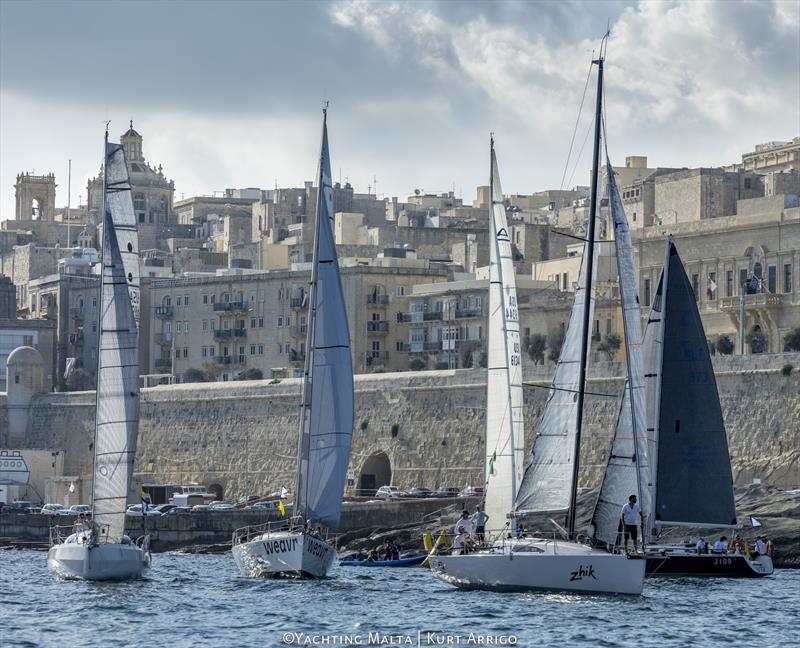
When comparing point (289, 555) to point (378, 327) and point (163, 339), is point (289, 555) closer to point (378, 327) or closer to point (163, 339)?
point (378, 327)

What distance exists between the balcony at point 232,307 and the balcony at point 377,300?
5.88 m

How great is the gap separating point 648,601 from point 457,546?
3.54 metres

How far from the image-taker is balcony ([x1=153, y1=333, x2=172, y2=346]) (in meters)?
94.8

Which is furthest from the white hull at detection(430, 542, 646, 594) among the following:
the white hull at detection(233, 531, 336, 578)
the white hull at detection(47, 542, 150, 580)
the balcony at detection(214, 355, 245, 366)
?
the balcony at detection(214, 355, 245, 366)

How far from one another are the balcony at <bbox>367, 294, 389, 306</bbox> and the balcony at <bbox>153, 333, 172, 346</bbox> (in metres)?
10.3

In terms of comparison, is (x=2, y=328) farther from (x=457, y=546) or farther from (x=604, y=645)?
(x=604, y=645)

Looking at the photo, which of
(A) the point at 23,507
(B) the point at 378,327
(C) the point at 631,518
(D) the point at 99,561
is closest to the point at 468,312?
(B) the point at 378,327

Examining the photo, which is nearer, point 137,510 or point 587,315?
point 587,315

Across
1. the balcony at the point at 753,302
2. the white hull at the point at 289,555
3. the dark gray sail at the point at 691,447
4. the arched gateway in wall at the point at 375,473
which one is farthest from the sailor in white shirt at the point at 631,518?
the arched gateway in wall at the point at 375,473

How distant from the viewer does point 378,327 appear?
89.0m

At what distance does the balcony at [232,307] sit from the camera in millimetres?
92188

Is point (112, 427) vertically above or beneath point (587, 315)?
beneath

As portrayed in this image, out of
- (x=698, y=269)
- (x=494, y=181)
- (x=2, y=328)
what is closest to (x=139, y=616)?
(x=494, y=181)

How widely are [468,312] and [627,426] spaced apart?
151 ft
